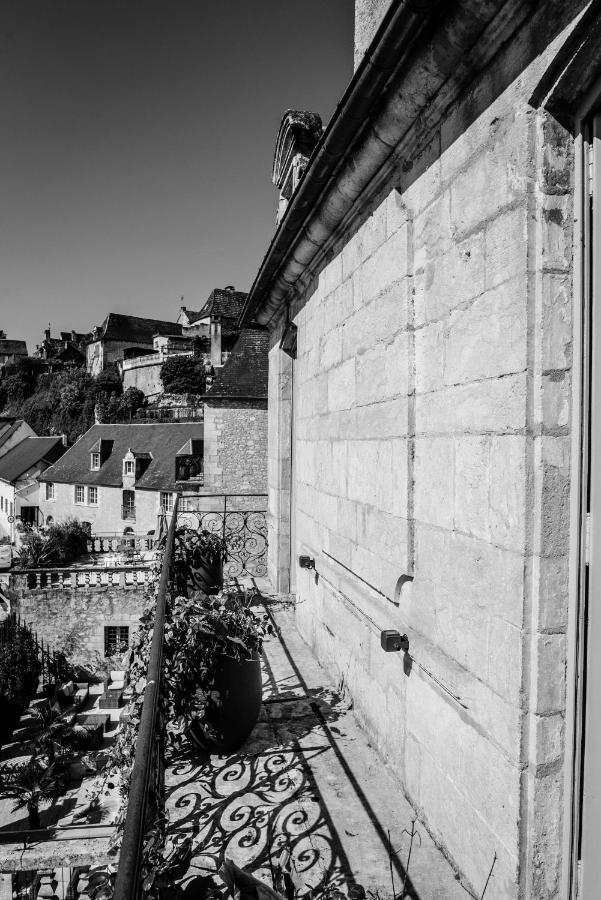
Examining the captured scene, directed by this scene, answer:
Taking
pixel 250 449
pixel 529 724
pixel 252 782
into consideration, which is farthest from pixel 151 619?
pixel 250 449

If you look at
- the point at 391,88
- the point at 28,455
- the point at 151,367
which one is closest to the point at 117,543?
the point at 28,455

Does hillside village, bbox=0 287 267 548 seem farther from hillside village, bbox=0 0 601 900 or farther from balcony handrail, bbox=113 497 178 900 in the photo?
balcony handrail, bbox=113 497 178 900

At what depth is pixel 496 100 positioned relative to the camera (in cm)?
231

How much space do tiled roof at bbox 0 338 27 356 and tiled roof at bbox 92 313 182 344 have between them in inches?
951

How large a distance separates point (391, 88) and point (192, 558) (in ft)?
12.8

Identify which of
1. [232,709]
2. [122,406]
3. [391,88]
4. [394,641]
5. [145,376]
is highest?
[145,376]

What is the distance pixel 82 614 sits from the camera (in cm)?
2220

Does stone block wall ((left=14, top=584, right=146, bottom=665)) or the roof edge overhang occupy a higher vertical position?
the roof edge overhang

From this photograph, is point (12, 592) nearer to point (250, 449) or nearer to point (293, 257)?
point (250, 449)

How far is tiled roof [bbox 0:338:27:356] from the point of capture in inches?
3776

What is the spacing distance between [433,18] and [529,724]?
2768mm

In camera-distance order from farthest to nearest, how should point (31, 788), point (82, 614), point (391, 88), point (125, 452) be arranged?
point (125, 452)
point (82, 614)
point (31, 788)
point (391, 88)

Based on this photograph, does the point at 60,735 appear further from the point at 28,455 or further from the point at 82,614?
the point at 28,455

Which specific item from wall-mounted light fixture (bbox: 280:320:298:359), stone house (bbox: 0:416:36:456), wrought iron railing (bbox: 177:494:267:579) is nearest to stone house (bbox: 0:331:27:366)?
stone house (bbox: 0:416:36:456)
